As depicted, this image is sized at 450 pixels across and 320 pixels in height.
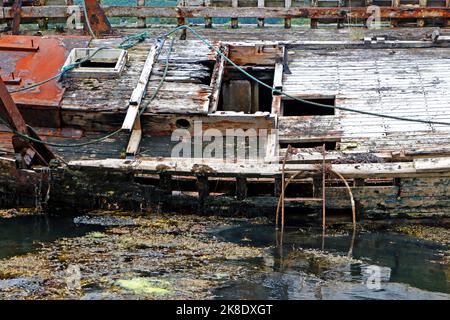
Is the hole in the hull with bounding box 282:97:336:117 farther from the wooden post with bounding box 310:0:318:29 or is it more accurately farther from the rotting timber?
the wooden post with bounding box 310:0:318:29

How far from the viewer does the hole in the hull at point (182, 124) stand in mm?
13834

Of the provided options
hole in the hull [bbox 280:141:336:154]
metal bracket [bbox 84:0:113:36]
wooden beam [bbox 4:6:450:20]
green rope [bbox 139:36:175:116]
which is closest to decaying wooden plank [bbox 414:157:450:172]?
hole in the hull [bbox 280:141:336:154]

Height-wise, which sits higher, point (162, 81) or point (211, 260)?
point (162, 81)

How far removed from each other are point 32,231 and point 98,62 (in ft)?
12.7

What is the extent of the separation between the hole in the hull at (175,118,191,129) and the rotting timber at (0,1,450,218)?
0.02 m

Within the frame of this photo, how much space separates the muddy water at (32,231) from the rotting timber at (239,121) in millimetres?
377

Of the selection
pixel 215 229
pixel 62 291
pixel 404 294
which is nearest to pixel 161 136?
pixel 215 229

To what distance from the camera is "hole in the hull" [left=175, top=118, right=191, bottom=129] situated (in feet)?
45.4

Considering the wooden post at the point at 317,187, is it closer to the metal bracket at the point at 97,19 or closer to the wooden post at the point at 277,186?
the wooden post at the point at 277,186

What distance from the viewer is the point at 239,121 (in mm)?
13648

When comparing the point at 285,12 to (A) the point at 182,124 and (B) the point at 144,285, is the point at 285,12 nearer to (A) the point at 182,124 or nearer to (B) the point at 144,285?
(A) the point at 182,124

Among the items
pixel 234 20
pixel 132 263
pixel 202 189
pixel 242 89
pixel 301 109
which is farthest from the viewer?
pixel 234 20

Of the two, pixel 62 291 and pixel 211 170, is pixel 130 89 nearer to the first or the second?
pixel 211 170

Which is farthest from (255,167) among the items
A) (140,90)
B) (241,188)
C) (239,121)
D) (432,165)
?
(140,90)
